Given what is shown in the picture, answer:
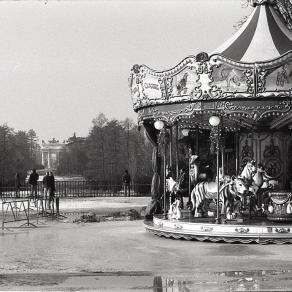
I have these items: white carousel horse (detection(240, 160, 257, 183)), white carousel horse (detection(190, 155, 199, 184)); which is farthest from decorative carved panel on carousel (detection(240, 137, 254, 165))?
white carousel horse (detection(240, 160, 257, 183))

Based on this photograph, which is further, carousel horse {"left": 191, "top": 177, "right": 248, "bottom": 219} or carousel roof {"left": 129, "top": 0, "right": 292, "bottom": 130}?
carousel horse {"left": 191, "top": 177, "right": 248, "bottom": 219}

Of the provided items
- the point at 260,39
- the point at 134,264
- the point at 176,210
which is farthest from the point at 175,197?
the point at 134,264

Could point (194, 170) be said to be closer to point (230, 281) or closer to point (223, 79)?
point (223, 79)

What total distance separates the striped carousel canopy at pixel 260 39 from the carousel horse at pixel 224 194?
2919mm

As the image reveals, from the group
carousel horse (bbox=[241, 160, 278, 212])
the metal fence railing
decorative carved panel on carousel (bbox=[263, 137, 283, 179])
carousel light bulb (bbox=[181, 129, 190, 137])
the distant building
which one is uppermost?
the distant building

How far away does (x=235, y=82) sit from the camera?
1447cm

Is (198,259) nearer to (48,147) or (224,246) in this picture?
(224,246)

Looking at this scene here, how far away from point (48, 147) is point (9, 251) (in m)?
150

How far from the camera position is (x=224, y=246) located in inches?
544

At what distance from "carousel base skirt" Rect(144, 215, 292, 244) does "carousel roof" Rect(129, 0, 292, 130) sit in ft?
8.08

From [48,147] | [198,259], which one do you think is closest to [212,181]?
[198,259]

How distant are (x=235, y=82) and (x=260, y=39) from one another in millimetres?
1991

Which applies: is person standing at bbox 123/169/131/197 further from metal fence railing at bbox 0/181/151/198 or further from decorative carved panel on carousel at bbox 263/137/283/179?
decorative carved panel on carousel at bbox 263/137/283/179

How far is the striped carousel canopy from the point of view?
50.6ft
